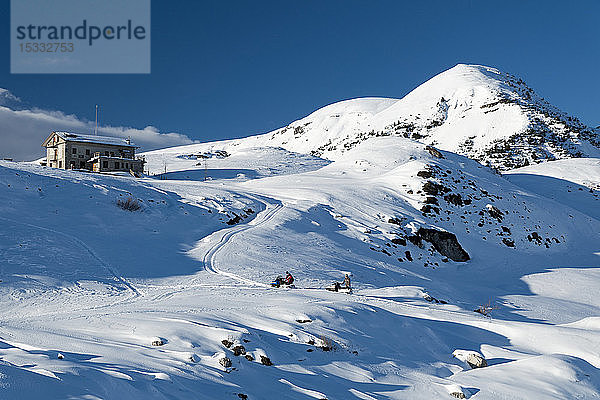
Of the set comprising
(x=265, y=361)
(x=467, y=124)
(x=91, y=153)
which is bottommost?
(x=265, y=361)

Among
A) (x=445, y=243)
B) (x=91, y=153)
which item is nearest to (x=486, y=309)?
(x=445, y=243)

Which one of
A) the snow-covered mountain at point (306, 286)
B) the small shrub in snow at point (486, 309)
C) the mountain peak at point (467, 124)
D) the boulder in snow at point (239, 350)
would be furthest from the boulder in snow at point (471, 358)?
the mountain peak at point (467, 124)

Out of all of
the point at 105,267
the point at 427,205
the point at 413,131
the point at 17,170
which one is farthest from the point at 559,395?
the point at 413,131

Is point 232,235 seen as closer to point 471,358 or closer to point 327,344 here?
point 327,344

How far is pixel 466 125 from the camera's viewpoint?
107 meters

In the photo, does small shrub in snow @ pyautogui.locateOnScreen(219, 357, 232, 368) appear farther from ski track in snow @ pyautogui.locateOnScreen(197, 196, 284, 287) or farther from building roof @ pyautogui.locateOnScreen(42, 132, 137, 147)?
building roof @ pyautogui.locateOnScreen(42, 132, 137, 147)

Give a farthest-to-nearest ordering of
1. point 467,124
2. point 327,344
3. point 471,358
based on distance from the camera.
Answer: point 467,124
point 471,358
point 327,344

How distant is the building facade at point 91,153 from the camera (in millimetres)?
49906

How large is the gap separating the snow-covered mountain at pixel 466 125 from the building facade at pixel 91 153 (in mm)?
→ 49935

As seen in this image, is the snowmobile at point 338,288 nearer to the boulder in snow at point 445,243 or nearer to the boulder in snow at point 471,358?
the boulder in snow at point 471,358

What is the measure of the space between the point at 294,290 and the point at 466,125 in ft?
348

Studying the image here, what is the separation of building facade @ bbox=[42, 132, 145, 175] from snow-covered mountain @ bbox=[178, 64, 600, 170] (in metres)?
49.9

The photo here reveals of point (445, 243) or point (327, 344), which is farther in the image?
point (445, 243)

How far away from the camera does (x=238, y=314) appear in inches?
425
